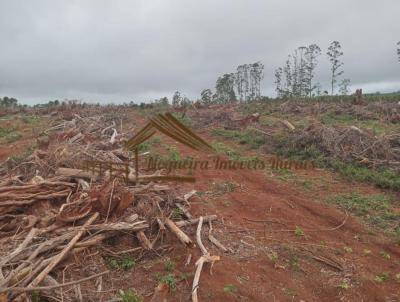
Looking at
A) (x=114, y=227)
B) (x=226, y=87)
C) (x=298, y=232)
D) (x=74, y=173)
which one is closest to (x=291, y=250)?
(x=298, y=232)

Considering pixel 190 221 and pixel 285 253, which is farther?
pixel 190 221

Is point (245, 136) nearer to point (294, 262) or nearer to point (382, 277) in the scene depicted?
point (294, 262)

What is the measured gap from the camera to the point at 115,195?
4449mm

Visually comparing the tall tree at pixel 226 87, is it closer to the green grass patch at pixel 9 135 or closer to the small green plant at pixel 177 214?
the green grass patch at pixel 9 135

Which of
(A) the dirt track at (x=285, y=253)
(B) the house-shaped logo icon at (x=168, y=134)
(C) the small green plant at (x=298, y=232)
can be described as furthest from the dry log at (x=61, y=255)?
(C) the small green plant at (x=298, y=232)

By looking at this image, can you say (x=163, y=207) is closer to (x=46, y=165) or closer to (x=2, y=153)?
(x=46, y=165)

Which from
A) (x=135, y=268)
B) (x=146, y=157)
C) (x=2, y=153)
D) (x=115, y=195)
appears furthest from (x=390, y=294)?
(x=2, y=153)

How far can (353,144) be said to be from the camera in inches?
326

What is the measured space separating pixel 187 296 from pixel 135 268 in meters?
0.71

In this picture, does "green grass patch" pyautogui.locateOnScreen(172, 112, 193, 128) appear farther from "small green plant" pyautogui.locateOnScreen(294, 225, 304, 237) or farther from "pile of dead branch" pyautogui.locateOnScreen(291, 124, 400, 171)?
"small green plant" pyautogui.locateOnScreen(294, 225, 304, 237)

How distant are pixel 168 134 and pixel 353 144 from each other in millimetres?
4045

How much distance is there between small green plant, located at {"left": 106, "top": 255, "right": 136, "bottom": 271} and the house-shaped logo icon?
154 cm

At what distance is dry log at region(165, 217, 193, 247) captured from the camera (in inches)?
166

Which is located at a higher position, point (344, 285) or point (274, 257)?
point (274, 257)
